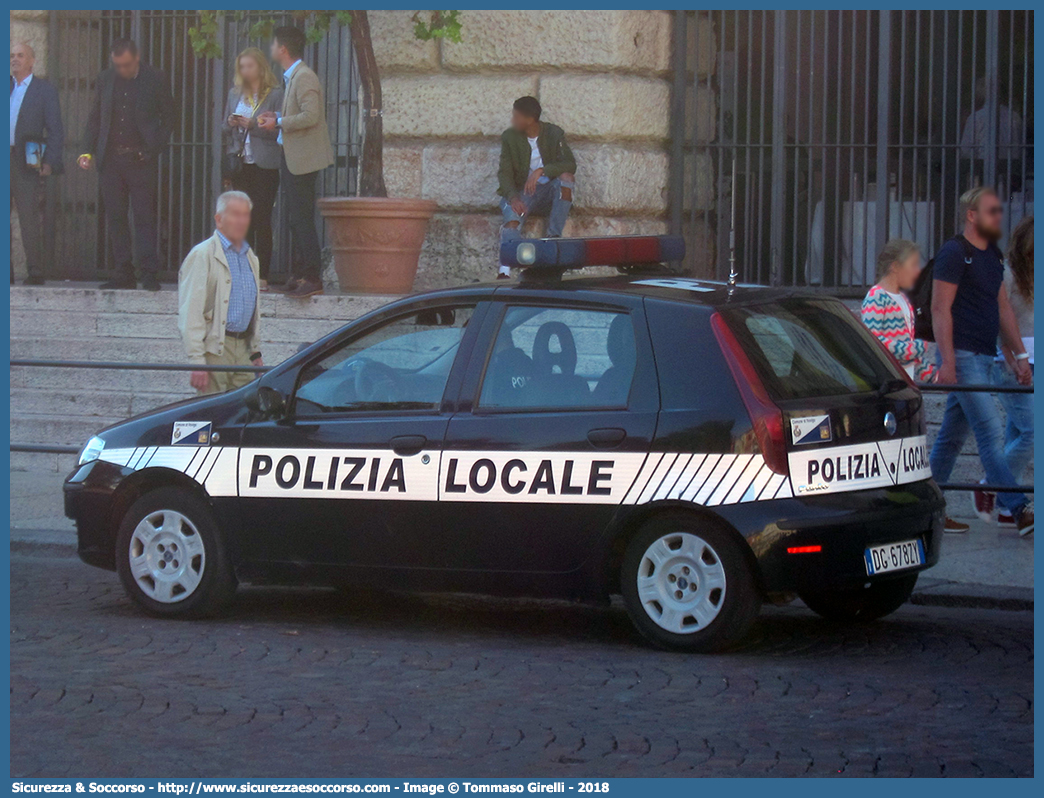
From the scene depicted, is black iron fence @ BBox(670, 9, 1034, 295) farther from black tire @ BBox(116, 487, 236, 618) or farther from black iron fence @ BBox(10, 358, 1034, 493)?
black tire @ BBox(116, 487, 236, 618)

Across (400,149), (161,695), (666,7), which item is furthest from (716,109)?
(161,695)

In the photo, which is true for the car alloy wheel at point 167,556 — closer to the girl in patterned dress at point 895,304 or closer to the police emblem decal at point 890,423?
the police emblem decal at point 890,423

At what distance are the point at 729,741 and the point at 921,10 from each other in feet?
28.4

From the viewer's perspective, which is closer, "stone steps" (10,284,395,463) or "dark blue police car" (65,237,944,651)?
"dark blue police car" (65,237,944,651)

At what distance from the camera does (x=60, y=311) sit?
12.9 meters

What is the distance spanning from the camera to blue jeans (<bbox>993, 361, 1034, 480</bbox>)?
892 centimetres

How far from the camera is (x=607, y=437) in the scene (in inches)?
245

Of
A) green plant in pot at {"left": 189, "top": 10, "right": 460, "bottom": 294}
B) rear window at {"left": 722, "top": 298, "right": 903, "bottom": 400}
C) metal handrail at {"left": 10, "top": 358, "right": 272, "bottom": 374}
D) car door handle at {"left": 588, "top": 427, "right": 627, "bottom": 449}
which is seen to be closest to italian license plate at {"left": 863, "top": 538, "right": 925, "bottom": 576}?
rear window at {"left": 722, "top": 298, "right": 903, "bottom": 400}

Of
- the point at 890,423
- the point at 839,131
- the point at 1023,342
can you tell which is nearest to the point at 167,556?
the point at 890,423

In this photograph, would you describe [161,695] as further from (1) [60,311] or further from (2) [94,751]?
(1) [60,311]

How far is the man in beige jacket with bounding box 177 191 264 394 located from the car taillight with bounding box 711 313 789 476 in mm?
3753

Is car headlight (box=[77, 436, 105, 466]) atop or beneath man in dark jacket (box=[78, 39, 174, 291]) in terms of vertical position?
beneath

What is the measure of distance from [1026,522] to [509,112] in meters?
5.71

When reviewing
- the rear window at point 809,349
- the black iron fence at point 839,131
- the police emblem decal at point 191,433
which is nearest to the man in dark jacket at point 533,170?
the black iron fence at point 839,131
